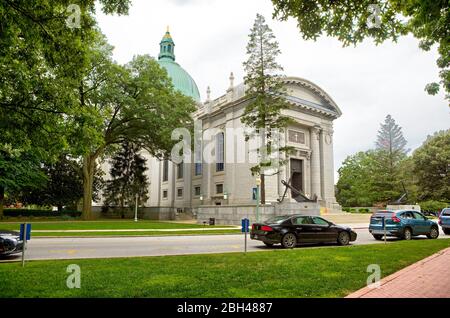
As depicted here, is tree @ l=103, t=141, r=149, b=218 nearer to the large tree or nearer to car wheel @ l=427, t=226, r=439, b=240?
car wheel @ l=427, t=226, r=439, b=240

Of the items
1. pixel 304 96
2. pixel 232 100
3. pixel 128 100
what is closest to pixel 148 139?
pixel 128 100

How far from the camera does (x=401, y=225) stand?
57.8 ft

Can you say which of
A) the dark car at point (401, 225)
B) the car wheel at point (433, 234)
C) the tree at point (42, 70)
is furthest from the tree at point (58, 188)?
the car wheel at point (433, 234)

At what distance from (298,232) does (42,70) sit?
1190cm

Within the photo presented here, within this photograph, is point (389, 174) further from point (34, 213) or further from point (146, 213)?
point (34, 213)

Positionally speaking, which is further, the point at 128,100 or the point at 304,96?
the point at 304,96

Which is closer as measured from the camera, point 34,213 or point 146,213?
point 34,213

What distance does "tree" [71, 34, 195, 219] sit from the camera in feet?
104

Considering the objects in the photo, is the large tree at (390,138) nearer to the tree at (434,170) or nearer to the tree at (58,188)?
the tree at (434,170)

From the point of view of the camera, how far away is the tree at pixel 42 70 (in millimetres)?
10016

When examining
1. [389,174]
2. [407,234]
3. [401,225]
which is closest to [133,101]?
[401,225]
